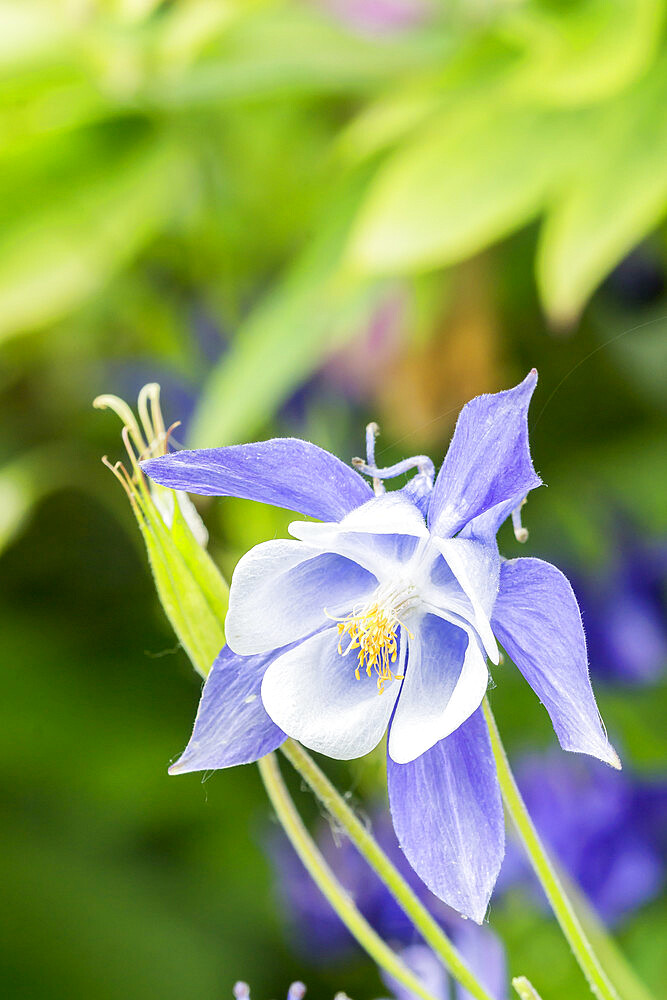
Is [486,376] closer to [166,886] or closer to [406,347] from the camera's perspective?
[406,347]

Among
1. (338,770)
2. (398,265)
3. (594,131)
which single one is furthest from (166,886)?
(594,131)

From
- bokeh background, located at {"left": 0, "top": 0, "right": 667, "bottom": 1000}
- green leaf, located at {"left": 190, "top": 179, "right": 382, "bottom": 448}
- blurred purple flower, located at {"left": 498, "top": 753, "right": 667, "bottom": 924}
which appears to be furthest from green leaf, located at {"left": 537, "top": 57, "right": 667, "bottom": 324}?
blurred purple flower, located at {"left": 498, "top": 753, "right": 667, "bottom": 924}

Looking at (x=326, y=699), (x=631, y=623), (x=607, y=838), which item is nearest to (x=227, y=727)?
(x=326, y=699)

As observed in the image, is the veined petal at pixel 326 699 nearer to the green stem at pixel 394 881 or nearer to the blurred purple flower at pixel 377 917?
the green stem at pixel 394 881

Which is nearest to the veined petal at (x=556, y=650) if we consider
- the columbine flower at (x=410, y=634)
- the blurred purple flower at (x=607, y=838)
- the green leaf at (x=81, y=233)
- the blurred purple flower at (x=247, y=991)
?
the columbine flower at (x=410, y=634)

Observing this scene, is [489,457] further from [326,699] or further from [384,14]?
[384,14]

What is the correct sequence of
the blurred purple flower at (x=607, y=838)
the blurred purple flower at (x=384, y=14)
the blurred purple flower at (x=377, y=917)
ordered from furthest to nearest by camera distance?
the blurred purple flower at (x=384, y=14) < the blurred purple flower at (x=607, y=838) < the blurred purple flower at (x=377, y=917)
